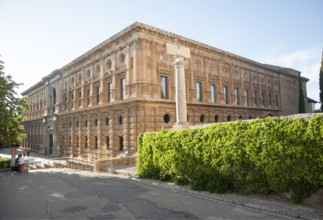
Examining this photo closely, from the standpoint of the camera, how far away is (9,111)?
1714cm

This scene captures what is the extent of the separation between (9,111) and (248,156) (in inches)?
674

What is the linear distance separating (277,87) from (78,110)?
33289 millimetres

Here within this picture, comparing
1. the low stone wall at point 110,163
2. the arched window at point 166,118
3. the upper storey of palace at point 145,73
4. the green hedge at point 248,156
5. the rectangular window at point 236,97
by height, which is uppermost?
the upper storey of palace at point 145,73

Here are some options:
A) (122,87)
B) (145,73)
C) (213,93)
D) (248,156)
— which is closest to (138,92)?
(145,73)

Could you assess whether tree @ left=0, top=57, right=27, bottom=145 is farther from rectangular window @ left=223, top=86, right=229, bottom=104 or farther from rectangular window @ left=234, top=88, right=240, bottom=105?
rectangular window @ left=234, top=88, right=240, bottom=105

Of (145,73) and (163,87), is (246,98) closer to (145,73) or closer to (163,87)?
(163,87)

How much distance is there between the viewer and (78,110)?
99.1 feet

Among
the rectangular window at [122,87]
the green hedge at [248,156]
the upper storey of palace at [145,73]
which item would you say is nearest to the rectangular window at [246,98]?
the upper storey of palace at [145,73]

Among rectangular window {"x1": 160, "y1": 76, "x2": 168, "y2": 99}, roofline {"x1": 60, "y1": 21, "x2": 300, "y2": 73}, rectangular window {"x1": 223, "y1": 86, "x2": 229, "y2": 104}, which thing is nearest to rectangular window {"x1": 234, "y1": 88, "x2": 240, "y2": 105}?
rectangular window {"x1": 223, "y1": 86, "x2": 229, "y2": 104}

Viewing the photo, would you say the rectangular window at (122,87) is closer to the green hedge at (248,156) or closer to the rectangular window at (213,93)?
the rectangular window at (213,93)

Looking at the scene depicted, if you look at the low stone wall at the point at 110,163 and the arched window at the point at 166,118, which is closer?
the low stone wall at the point at 110,163

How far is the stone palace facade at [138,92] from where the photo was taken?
73.2ft

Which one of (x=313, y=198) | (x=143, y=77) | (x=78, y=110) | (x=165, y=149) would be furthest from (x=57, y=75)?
(x=313, y=198)

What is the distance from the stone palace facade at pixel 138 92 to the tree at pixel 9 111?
8.86 m
